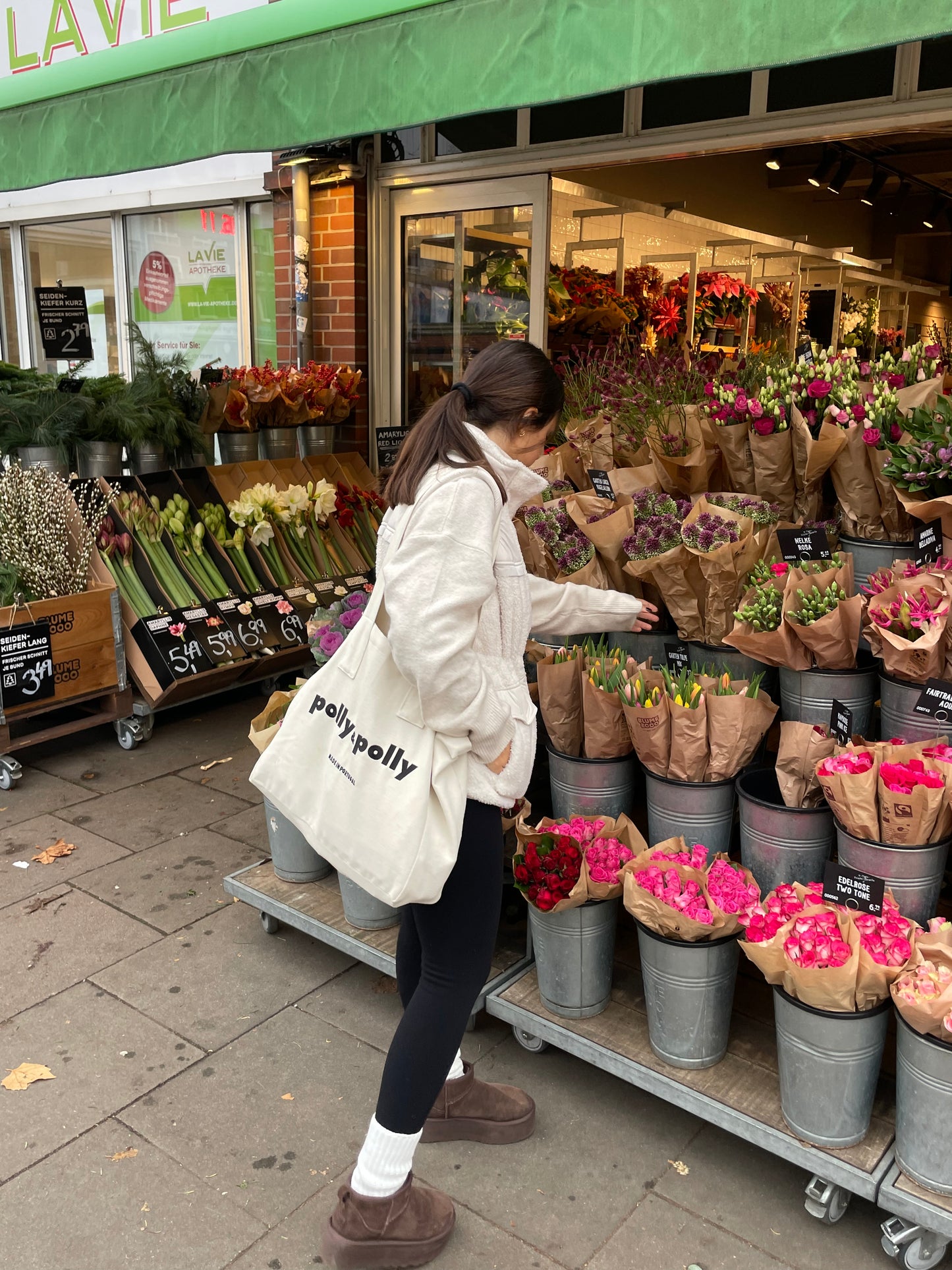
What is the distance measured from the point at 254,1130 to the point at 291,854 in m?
0.97

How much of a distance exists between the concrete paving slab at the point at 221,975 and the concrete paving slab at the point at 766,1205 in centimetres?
125

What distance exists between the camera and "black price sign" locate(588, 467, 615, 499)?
3217 mm

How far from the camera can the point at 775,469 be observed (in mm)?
3057

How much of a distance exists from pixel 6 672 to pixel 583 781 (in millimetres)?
2715

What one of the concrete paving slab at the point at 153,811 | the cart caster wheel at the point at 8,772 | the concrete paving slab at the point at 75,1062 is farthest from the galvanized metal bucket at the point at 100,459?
the concrete paving slab at the point at 75,1062

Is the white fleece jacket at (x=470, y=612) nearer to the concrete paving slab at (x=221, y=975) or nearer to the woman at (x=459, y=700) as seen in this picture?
the woman at (x=459, y=700)

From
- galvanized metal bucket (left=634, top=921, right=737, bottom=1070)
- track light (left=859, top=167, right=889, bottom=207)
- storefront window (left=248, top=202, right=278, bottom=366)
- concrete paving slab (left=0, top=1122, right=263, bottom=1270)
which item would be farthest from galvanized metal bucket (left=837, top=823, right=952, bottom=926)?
track light (left=859, top=167, right=889, bottom=207)

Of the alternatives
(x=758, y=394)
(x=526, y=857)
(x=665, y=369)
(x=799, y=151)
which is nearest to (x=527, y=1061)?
(x=526, y=857)

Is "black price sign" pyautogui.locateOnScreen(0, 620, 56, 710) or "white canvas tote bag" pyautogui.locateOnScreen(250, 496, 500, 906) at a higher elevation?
"white canvas tote bag" pyautogui.locateOnScreen(250, 496, 500, 906)

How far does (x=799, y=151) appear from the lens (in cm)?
941

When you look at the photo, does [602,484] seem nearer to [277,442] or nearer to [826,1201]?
[826,1201]

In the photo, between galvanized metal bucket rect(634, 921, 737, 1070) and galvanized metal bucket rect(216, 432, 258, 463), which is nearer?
galvanized metal bucket rect(634, 921, 737, 1070)

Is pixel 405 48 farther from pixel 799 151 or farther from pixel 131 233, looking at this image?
pixel 799 151

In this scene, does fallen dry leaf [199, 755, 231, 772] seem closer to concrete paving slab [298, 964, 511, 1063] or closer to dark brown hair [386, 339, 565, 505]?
concrete paving slab [298, 964, 511, 1063]
